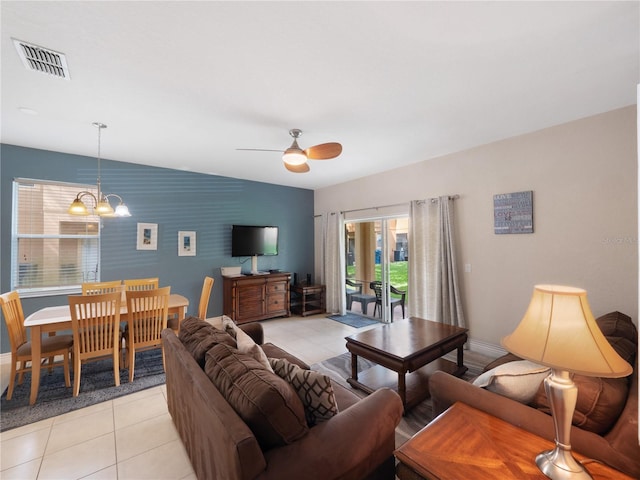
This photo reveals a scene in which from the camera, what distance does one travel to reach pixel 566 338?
39.8 inches

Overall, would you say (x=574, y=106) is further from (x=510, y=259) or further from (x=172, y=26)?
(x=172, y=26)

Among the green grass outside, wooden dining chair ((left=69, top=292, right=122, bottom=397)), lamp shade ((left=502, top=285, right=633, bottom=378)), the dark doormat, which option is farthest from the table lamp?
the dark doormat

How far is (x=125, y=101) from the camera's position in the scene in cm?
242

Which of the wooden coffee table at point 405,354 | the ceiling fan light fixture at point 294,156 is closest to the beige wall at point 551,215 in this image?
the wooden coffee table at point 405,354

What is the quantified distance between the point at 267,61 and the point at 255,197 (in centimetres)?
369

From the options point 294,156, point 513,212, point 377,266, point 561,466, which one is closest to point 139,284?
point 294,156

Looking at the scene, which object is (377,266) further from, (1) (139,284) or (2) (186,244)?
(1) (139,284)

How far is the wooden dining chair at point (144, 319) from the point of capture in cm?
284

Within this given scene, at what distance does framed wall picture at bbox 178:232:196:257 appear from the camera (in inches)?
183

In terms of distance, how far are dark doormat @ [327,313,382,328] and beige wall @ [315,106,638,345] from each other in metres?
1.80

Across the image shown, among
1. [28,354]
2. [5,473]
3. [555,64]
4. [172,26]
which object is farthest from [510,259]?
[28,354]

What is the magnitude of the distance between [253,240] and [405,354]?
12.1ft

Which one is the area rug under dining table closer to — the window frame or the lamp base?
the window frame

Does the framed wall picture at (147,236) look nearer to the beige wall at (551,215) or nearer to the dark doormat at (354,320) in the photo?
the beige wall at (551,215)
